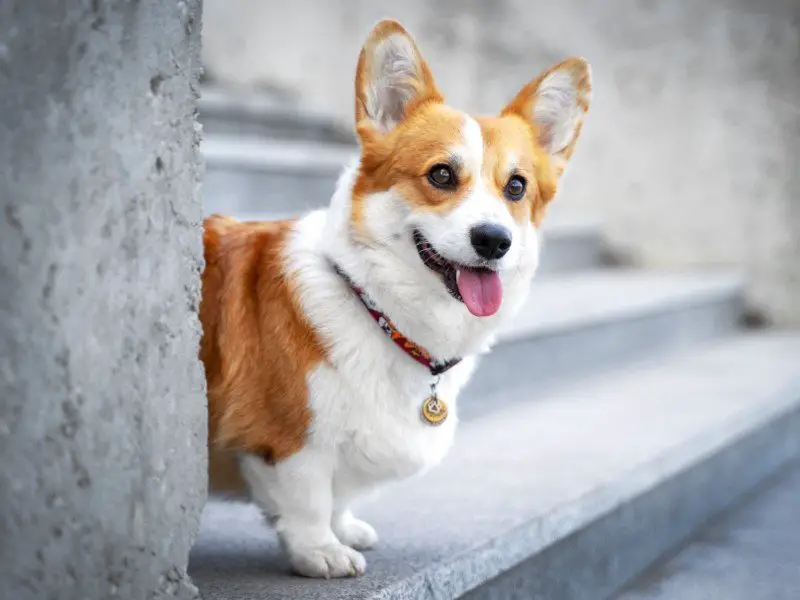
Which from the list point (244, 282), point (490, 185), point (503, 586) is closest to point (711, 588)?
point (503, 586)

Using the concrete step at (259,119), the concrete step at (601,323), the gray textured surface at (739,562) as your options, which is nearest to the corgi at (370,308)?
the gray textured surface at (739,562)

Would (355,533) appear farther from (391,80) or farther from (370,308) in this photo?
(391,80)

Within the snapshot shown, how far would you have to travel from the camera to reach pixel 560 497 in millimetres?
1689

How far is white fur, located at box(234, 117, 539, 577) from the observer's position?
4.13 feet

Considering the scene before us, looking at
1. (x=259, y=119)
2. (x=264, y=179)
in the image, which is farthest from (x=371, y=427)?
(x=259, y=119)

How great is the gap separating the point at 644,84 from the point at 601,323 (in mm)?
1618

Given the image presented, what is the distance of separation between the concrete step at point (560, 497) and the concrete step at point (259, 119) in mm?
1582

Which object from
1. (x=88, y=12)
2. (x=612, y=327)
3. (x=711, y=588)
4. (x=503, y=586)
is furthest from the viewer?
(x=612, y=327)

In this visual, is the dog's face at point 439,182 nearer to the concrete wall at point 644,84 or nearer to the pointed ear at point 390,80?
the pointed ear at point 390,80

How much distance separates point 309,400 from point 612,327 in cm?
190

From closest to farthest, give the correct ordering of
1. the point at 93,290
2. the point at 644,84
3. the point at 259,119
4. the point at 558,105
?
the point at 93,290 → the point at 558,105 → the point at 259,119 → the point at 644,84

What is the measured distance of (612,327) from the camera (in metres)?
2.98

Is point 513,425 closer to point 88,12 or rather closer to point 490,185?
point 490,185

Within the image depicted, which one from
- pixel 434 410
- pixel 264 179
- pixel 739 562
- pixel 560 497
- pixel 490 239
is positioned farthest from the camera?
pixel 264 179
